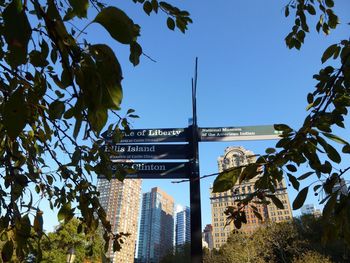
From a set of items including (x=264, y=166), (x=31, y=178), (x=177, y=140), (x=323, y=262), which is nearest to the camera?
(x=264, y=166)

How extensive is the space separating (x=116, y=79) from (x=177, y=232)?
3801 inches

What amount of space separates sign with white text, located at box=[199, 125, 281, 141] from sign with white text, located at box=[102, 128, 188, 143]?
317 mm

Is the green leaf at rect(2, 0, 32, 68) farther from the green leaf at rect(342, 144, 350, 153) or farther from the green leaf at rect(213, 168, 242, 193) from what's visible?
the green leaf at rect(342, 144, 350, 153)

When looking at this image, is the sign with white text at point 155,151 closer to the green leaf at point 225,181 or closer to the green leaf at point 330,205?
the green leaf at point 225,181

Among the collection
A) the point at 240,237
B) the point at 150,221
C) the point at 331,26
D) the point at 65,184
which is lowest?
the point at 65,184

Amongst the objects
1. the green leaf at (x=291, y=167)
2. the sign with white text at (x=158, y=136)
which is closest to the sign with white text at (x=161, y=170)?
the sign with white text at (x=158, y=136)

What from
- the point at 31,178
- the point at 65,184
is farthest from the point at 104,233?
the point at 31,178

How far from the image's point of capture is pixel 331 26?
7.31 ft

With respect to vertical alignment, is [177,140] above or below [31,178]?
above

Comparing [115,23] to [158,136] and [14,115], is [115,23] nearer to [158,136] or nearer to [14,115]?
[14,115]

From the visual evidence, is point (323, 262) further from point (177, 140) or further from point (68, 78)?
point (68, 78)

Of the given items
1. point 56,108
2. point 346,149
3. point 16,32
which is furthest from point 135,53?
point 346,149

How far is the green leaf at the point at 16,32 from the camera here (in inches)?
15.8

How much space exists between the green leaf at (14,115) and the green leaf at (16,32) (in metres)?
0.07
